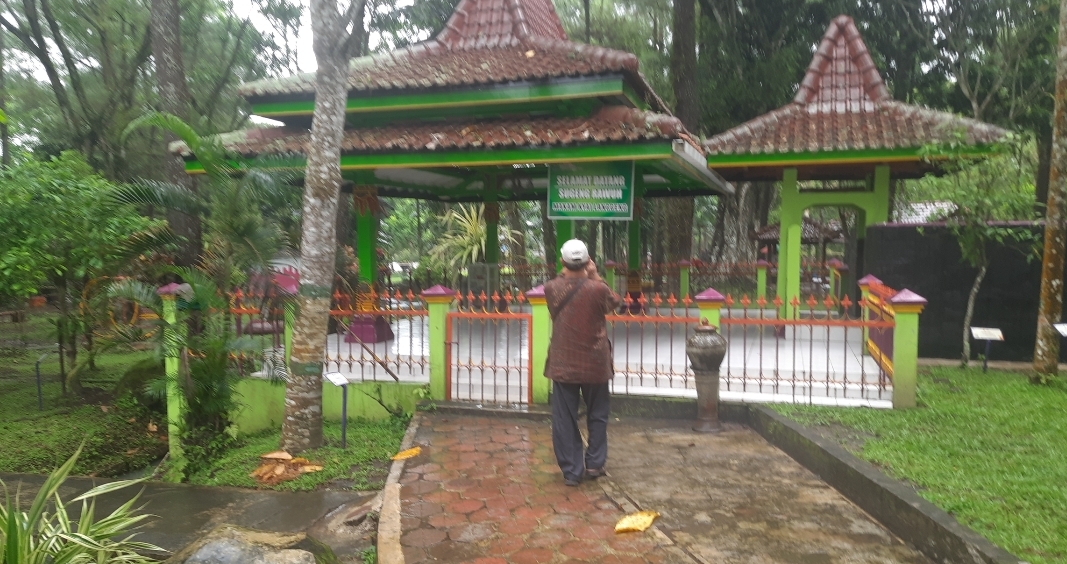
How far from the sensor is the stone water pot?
589 centimetres

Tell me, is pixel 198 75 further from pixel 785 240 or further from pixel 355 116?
pixel 785 240

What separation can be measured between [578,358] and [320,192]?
2.86 meters

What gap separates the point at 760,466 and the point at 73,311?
9.07 m

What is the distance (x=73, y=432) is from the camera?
8.64m

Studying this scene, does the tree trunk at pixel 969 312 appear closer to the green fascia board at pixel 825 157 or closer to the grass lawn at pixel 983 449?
the grass lawn at pixel 983 449

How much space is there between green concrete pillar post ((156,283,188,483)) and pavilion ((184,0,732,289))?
2.69m

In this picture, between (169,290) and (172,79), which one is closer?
(169,290)

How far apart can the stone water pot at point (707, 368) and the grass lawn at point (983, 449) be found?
24.1 inches

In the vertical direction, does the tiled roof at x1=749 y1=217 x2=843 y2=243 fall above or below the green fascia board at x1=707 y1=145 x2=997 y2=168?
below

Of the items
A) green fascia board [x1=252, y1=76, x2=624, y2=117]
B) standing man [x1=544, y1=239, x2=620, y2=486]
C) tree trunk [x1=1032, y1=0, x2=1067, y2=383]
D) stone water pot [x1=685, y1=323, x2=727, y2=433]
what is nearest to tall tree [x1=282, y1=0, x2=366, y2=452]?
standing man [x1=544, y1=239, x2=620, y2=486]

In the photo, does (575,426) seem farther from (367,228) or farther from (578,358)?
(367,228)

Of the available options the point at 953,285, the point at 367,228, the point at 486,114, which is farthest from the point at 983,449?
the point at 367,228

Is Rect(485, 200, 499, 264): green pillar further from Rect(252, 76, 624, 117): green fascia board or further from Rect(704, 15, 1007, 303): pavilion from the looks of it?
Rect(704, 15, 1007, 303): pavilion

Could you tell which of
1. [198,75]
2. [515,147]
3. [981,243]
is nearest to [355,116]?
[515,147]
